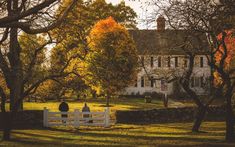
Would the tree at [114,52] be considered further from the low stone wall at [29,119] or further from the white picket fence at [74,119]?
the white picket fence at [74,119]

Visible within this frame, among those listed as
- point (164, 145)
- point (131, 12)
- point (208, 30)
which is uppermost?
point (131, 12)

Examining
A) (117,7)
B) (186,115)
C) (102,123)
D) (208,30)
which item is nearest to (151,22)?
(208,30)

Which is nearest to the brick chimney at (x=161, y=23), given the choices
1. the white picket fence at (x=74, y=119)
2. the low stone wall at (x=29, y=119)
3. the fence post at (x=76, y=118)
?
the white picket fence at (x=74, y=119)

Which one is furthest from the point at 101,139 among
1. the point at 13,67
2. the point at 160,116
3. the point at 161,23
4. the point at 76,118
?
the point at 160,116

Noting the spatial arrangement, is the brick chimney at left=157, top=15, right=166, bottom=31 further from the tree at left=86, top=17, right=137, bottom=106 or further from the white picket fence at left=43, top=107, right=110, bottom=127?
the tree at left=86, top=17, right=137, bottom=106

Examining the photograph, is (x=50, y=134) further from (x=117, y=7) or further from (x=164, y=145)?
(x=117, y=7)

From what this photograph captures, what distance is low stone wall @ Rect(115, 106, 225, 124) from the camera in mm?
33969

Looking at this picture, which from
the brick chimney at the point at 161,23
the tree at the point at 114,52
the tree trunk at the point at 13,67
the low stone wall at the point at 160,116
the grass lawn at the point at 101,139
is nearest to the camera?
the grass lawn at the point at 101,139

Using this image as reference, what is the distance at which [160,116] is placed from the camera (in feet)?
120

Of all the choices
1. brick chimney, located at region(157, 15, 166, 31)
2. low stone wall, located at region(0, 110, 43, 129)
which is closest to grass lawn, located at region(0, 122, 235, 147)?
low stone wall, located at region(0, 110, 43, 129)

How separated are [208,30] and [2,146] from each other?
9.18 meters

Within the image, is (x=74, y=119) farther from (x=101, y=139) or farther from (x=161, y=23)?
(x=161, y=23)

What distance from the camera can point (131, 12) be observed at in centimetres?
6644

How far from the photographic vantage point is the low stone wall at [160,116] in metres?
34.0
